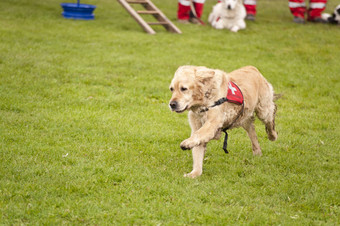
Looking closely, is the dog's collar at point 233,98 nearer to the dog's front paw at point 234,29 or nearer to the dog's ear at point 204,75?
the dog's ear at point 204,75

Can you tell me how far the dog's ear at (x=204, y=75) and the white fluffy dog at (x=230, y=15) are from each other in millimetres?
9565

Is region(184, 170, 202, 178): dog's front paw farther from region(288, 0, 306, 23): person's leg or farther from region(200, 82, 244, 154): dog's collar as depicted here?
region(288, 0, 306, 23): person's leg

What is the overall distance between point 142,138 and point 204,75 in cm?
176

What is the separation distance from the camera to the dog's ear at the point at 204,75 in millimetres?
4727

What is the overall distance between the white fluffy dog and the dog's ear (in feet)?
31.4

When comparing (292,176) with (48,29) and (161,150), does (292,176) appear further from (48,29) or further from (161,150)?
(48,29)

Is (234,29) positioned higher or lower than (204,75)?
lower

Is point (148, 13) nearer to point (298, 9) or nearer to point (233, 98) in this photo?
point (298, 9)

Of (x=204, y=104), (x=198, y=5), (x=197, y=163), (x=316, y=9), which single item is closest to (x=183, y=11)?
(x=198, y=5)

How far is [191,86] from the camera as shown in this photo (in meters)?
4.69

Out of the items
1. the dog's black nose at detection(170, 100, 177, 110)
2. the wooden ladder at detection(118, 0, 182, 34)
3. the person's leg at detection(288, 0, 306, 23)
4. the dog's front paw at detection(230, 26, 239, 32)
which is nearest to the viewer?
the dog's black nose at detection(170, 100, 177, 110)

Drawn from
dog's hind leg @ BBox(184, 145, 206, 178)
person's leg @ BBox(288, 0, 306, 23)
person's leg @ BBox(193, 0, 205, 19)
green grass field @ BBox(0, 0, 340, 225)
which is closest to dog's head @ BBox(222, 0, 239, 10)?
person's leg @ BBox(193, 0, 205, 19)

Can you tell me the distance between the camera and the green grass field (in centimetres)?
417

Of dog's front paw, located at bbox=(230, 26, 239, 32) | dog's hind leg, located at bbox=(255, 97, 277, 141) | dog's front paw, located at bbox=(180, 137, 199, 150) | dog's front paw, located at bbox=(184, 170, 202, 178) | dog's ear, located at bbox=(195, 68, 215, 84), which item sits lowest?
dog's front paw, located at bbox=(230, 26, 239, 32)
